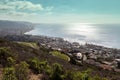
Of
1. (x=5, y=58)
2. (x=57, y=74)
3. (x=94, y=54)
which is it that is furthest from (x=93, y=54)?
(x=57, y=74)

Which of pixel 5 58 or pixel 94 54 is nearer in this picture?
pixel 5 58

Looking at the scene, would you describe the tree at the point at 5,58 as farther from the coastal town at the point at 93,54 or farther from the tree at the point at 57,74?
the coastal town at the point at 93,54

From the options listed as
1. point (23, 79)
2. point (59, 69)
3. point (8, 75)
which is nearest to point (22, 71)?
point (23, 79)

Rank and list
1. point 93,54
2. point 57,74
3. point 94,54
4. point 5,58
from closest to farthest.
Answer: point 57,74
point 5,58
point 93,54
point 94,54

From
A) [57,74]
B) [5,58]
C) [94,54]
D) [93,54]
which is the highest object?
[5,58]

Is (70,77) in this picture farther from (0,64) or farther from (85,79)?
(0,64)

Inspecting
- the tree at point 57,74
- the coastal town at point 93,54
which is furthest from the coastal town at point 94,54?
the tree at point 57,74

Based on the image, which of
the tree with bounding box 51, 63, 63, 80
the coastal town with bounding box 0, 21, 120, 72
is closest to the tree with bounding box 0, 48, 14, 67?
the tree with bounding box 51, 63, 63, 80

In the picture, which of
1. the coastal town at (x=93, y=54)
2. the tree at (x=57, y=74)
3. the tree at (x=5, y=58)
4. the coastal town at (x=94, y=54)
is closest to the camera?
the tree at (x=57, y=74)

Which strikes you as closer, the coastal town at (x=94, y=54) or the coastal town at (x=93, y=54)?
the coastal town at (x=93, y=54)

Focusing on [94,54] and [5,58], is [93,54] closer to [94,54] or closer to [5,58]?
[94,54]


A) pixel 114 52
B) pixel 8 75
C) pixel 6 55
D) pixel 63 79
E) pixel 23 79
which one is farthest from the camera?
pixel 114 52
